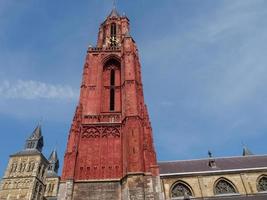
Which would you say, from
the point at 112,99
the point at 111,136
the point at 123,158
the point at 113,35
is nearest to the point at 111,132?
the point at 111,136

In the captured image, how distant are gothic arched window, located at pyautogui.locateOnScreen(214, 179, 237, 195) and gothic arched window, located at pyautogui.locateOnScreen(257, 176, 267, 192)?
2337 mm

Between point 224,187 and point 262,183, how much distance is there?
3603 millimetres

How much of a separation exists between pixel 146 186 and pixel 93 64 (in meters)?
14.2

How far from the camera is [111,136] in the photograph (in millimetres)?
21672

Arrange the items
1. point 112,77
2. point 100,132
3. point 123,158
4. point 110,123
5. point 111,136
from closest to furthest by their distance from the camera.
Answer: point 123,158
point 111,136
point 100,132
point 110,123
point 112,77

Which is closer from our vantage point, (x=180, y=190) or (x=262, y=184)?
(x=180, y=190)

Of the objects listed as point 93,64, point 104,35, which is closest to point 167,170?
point 93,64

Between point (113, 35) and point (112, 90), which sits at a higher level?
point (113, 35)

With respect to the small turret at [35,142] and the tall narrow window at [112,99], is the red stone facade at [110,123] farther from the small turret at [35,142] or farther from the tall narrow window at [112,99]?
the small turret at [35,142]

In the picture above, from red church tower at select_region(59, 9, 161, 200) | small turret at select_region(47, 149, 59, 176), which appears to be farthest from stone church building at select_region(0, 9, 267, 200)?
small turret at select_region(47, 149, 59, 176)

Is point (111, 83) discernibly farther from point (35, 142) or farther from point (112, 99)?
point (35, 142)

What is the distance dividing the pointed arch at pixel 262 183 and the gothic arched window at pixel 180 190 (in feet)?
21.0

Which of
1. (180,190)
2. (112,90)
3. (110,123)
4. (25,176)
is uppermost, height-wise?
(25,176)

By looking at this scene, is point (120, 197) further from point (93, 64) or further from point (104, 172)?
point (93, 64)
